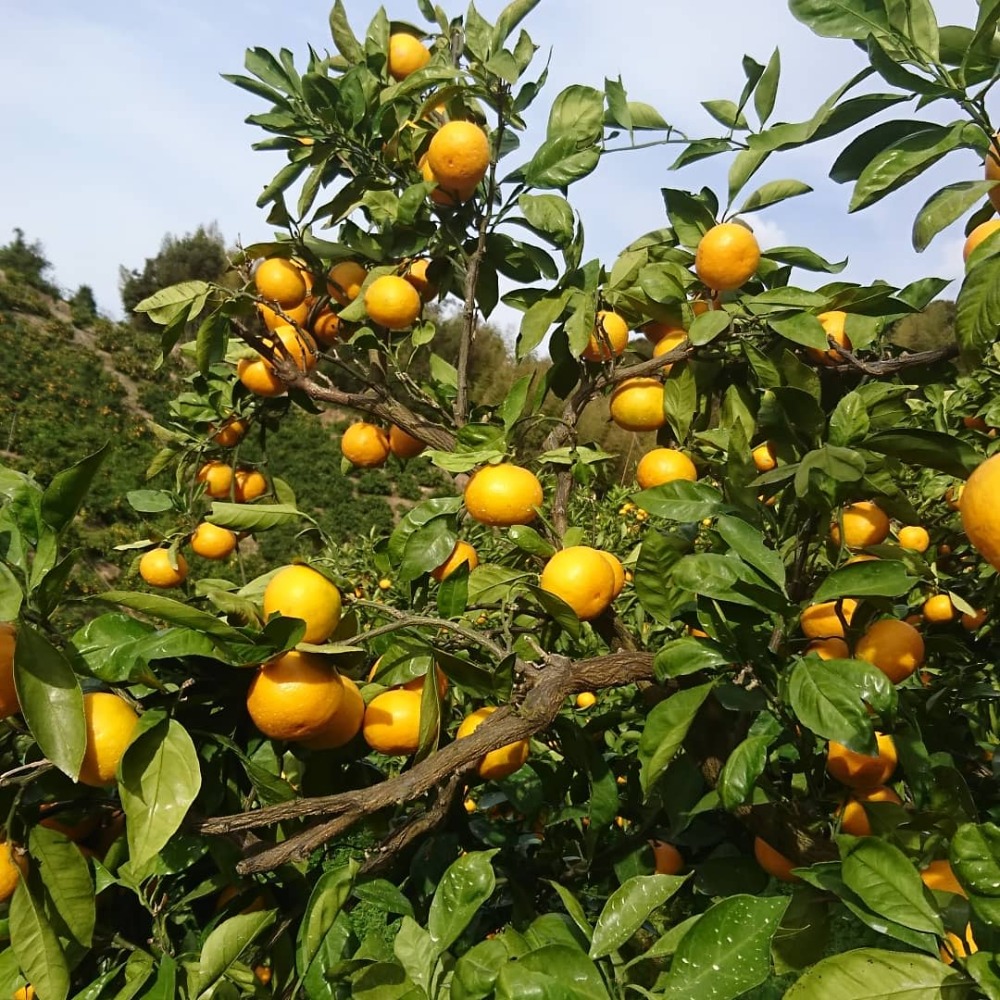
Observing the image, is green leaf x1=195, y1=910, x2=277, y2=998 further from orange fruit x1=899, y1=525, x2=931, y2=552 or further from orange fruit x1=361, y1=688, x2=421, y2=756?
orange fruit x1=899, y1=525, x2=931, y2=552

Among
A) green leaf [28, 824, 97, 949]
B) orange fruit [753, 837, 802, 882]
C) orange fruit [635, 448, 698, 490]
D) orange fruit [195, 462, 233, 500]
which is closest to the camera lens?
green leaf [28, 824, 97, 949]

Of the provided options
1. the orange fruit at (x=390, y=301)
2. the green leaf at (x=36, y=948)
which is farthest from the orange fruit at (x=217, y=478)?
the green leaf at (x=36, y=948)

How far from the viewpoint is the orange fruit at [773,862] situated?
0.77 meters

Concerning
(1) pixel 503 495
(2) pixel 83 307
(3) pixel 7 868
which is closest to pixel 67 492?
(3) pixel 7 868

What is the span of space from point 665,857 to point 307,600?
66 centimetres

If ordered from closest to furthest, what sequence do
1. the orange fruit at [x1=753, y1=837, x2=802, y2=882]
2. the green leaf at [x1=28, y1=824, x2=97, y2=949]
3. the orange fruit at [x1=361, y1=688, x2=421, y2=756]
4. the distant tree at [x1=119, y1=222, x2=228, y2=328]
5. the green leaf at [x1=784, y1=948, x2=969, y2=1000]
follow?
the green leaf at [x1=784, y1=948, x2=969, y2=1000]
the green leaf at [x1=28, y1=824, x2=97, y2=949]
the orange fruit at [x1=361, y1=688, x2=421, y2=756]
the orange fruit at [x1=753, y1=837, x2=802, y2=882]
the distant tree at [x1=119, y1=222, x2=228, y2=328]

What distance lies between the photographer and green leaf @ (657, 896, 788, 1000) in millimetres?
447

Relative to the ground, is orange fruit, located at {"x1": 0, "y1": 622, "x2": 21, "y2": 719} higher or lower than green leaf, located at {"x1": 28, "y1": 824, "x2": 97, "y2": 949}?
higher

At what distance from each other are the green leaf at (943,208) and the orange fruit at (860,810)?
53 centimetres

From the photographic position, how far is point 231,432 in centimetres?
137

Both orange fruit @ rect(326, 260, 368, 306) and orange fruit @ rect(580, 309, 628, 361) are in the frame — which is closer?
orange fruit @ rect(580, 309, 628, 361)

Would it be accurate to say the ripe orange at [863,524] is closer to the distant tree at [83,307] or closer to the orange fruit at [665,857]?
the orange fruit at [665,857]

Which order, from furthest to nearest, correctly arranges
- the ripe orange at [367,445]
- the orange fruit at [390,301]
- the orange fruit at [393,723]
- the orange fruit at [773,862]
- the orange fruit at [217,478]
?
the orange fruit at [217,478] → the ripe orange at [367,445] → the orange fruit at [390,301] → the orange fruit at [773,862] → the orange fruit at [393,723]

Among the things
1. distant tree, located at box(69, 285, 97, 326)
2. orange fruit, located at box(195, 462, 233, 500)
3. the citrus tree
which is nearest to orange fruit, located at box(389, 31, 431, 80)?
the citrus tree
